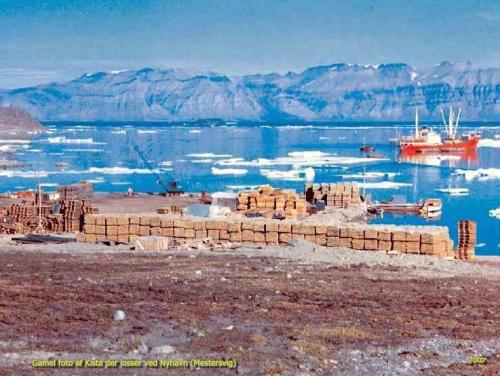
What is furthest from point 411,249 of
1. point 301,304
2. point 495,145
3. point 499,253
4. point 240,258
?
point 495,145

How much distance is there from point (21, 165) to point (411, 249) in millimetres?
60935

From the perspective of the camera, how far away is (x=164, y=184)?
2160 inches

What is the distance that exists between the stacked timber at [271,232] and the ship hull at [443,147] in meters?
78.4

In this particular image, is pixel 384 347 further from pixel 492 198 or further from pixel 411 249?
pixel 492 198

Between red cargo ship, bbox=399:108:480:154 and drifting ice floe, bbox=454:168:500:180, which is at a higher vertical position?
red cargo ship, bbox=399:108:480:154

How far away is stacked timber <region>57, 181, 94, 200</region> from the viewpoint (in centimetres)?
3259

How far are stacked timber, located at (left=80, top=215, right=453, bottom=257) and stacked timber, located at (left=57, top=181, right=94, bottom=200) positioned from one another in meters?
13.8

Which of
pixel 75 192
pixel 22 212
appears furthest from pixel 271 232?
pixel 75 192

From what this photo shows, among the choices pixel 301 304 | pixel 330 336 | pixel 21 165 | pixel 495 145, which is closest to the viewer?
pixel 330 336

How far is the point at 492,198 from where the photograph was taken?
1807 inches

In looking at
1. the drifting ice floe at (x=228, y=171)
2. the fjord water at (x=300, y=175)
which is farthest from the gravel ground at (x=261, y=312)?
the drifting ice floe at (x=228, y=171)

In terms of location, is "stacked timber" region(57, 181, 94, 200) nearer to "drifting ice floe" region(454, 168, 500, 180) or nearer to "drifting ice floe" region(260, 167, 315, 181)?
"drifting ice floe" region(260, 167, 315, 181)

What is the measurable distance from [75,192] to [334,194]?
10701 mm

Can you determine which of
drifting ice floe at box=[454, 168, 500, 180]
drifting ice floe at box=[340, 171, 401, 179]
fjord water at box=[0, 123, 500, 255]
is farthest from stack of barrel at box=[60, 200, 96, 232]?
drifting ice floe at box=[454, 168, 500, 180]
